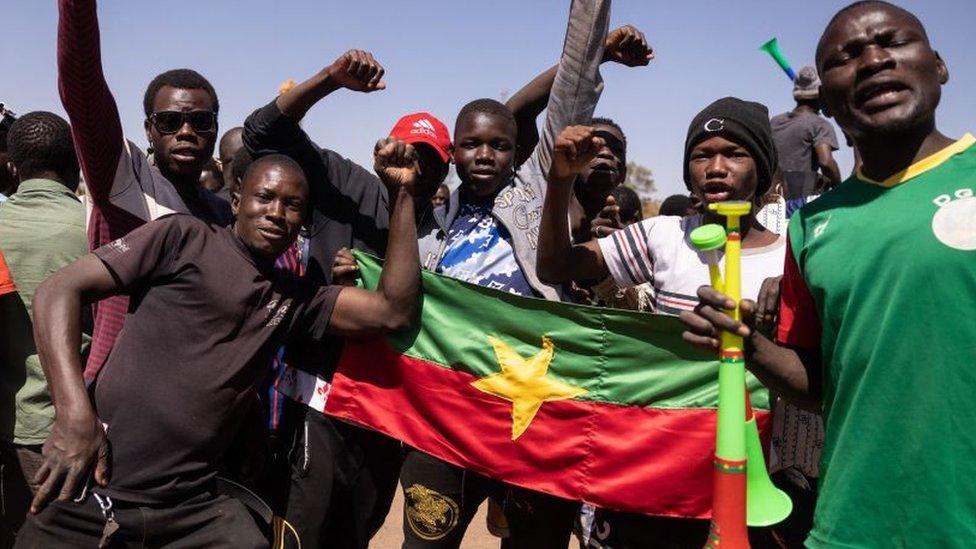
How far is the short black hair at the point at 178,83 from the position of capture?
3.70m

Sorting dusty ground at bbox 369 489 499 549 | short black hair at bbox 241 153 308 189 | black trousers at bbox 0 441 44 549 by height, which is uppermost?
short black hair at bbox 241 153 308 189

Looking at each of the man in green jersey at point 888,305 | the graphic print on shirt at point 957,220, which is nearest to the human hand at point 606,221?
the man in green jersey at point 888,305

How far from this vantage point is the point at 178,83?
3.69 meters

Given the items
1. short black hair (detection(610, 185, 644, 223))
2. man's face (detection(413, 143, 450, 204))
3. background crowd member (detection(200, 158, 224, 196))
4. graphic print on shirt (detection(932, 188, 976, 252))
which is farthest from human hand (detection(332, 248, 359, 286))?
background crowd member (detection(200, 158, 224, 196))

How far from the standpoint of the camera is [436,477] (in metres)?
3.62

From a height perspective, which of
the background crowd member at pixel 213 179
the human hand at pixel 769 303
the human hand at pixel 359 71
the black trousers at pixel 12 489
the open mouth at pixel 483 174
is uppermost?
the human hand at pixel 359 71

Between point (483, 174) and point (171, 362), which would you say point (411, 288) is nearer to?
point (483, 174)

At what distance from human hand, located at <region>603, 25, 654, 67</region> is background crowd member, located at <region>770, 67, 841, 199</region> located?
3902mm

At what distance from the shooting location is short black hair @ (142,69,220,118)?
3.70 meters

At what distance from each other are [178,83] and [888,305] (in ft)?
10.00

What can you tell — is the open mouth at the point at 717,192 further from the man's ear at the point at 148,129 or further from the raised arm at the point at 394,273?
the man's ear at the point at 148,129

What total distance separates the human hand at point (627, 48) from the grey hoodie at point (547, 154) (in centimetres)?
13

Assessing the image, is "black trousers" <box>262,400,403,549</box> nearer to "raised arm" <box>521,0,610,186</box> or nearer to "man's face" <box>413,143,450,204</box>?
"man's face" <box>413,143,450,204</box>

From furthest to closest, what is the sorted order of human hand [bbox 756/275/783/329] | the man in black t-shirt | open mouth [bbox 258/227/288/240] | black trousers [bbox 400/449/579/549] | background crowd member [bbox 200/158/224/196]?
1. background crowd member [bbox 200/158/224/196]
2. black trousers [bbox 400/449/579/549]
3. open mouth [bbox 258/227/288/240]
4. the man in black t-shirt
5. human hand [bbox 756/275/783/329]
